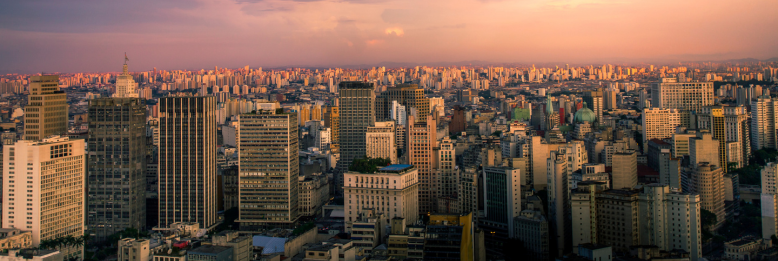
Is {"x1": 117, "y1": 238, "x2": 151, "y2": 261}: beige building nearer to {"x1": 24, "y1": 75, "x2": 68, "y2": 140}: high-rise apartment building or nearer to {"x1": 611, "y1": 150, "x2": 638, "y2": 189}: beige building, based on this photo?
{"x1": 24, "y1": 75, "x2": 68, "y2": 140}: high-rise apartment building

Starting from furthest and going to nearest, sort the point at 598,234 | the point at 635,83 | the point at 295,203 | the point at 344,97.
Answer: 1. the point at 635,83
2. the point at 344,97
3. the point at 295,203
4. the point at 598,234

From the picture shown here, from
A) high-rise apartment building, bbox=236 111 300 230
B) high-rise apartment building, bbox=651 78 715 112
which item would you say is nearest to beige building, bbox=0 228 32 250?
high-rise apartment building, bbox=236 111 300 230

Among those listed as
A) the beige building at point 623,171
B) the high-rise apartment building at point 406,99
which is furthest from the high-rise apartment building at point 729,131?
the high-rise apartment building at point 406,99

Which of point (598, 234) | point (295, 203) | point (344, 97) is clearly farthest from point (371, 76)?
point (598, 234)

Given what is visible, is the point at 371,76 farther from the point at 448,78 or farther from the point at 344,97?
the point at 448,78

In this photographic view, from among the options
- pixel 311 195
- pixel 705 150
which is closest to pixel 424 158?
pixel 311 195

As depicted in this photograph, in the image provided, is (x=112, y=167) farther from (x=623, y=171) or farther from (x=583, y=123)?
(x=583, y=123)

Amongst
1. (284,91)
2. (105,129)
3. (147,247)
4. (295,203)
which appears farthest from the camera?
(284,91)
